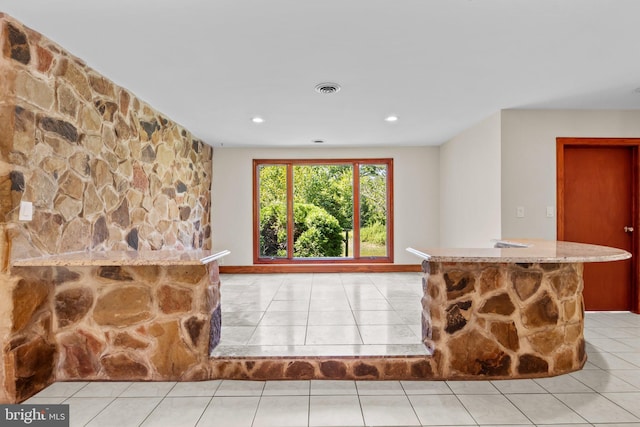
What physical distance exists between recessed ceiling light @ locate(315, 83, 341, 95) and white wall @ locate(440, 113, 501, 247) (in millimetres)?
1952

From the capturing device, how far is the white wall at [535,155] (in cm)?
364

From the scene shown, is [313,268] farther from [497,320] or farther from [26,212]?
[26,212]

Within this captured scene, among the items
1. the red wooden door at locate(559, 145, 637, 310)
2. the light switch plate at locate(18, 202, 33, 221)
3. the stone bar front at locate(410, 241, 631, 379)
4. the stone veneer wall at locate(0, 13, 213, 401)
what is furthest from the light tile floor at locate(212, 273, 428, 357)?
the red wooden door at locate(559, 145, 637, 310)

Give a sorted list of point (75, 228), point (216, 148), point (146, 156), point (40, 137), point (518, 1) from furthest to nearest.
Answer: point (216, 148) < point (146, 156) < point (75, 228) < point (40, 137) < point (518, 1)

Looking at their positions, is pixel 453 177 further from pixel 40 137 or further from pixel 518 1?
pixel 40 137

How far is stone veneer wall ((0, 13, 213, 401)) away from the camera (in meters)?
2.00

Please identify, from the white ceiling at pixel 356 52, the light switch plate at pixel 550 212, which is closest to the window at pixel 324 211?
the white ceiling at pixel 356 52

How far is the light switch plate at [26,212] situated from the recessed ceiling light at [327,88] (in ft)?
7.51

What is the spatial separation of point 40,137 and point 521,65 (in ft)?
11.4

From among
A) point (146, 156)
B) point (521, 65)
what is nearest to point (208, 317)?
point (146, 156)

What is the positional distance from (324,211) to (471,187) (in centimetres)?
250

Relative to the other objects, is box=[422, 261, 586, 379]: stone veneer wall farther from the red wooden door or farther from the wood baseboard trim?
the wood baseboard trim

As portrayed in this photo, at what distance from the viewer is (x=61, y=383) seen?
2250mm

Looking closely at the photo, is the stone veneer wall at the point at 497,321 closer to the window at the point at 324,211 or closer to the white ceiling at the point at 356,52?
the white ceiling at the point at 356,52
